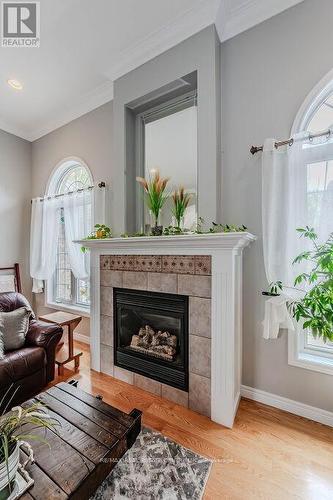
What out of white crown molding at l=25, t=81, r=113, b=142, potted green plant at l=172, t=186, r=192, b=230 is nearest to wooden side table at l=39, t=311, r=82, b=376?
potted green plant at l=172, t=186, r=192, b=230

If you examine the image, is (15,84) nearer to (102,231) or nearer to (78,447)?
(102,231)

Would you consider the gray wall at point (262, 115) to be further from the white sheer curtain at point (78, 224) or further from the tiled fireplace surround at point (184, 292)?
the white sheer curtain at point (78, 224)

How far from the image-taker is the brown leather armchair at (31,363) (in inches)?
74.3

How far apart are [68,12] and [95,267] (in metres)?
2.25

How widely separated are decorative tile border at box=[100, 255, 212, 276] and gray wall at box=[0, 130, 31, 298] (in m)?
2.11

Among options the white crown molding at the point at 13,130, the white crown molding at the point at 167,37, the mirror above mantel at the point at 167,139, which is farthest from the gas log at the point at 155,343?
the white crown molding at the point at 13,130

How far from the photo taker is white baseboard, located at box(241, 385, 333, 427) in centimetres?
172

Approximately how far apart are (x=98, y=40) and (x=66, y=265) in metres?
2.83

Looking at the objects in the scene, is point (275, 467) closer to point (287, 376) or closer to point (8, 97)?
point (287, 376)

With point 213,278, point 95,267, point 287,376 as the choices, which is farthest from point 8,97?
point 287,376

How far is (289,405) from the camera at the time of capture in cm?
185

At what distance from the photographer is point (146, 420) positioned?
1.77 metres

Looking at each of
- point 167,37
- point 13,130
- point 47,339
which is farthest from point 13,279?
point 167,37

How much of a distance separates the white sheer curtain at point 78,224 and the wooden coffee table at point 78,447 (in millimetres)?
1865
